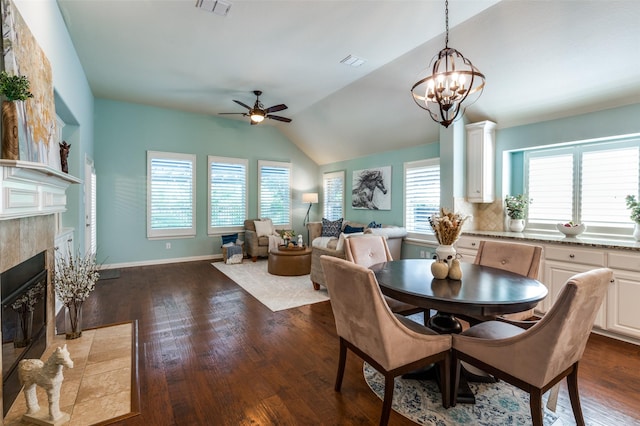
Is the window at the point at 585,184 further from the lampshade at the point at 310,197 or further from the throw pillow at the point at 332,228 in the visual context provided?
the lampshade at the point at 310,197

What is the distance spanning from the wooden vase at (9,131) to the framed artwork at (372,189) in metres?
5.47

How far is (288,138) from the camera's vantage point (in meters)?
7.80

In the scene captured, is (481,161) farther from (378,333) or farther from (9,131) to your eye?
(9,131)

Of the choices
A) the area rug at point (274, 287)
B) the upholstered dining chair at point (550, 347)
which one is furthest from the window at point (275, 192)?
the upholstered dining chair at point (550, 347)

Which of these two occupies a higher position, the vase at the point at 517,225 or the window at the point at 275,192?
the window at the point at 275,192

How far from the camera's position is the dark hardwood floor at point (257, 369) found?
1860mm

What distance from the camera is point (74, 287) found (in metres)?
2.71

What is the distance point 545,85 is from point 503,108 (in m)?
0.60

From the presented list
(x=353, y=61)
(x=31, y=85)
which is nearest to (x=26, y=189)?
(x=31, y=85)

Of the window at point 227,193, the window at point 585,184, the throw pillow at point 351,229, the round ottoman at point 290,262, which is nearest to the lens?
the window at point 585,184

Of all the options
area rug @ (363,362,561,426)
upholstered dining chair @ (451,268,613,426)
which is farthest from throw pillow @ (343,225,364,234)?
upholstered dining chair @ (451,268,613,426)

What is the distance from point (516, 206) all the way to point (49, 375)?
4956 mm

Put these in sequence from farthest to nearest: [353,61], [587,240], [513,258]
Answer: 1. [353,61]
2. [587,240]
3. [513,258]

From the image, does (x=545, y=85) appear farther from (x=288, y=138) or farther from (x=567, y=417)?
(x=288, y=138)
